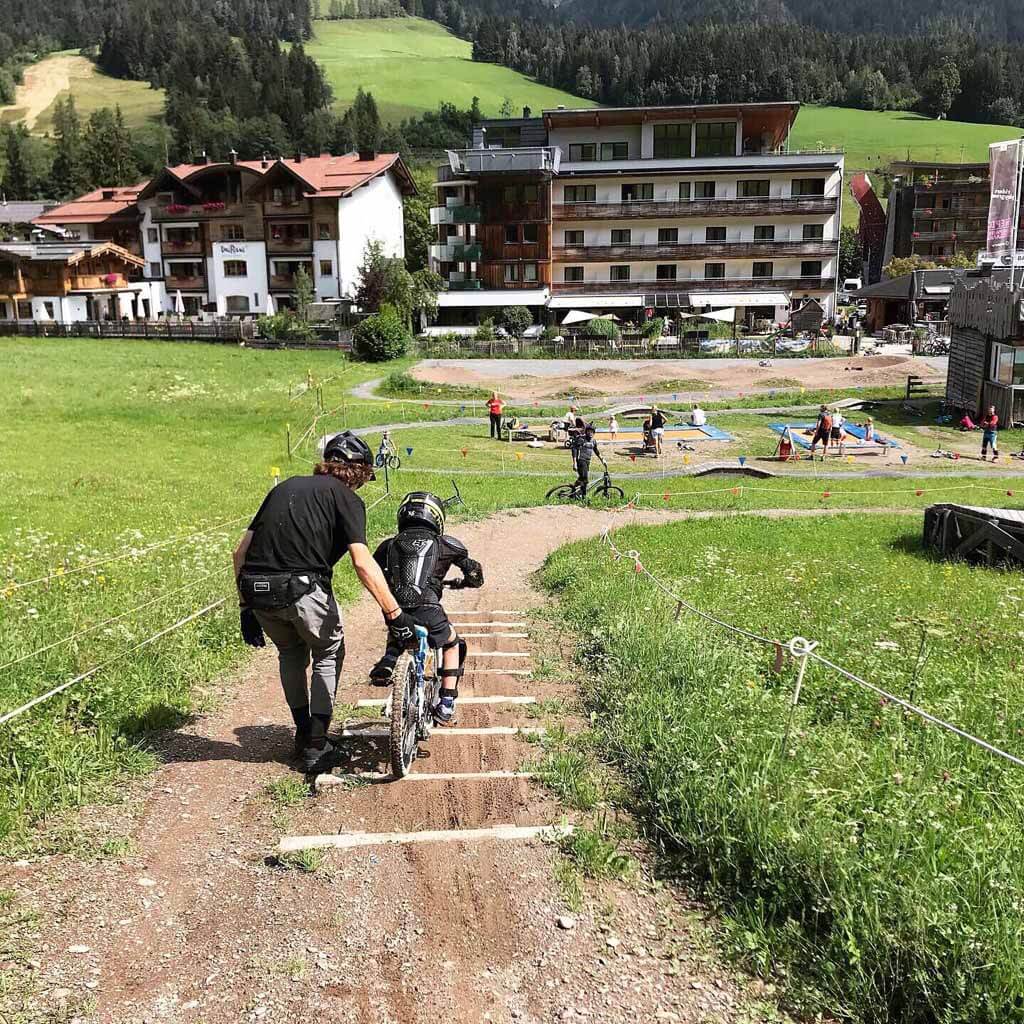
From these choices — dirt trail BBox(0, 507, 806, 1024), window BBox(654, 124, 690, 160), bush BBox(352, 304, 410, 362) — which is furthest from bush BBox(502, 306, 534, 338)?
dirt trail BBox(0, 507, 806, 1024)

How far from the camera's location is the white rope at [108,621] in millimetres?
7105

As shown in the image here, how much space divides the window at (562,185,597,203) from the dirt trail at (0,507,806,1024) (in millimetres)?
67600

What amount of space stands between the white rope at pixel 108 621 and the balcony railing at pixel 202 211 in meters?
66.1

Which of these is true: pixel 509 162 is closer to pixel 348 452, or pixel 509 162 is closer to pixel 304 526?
pixel 348 452

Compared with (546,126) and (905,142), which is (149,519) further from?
(905,142)

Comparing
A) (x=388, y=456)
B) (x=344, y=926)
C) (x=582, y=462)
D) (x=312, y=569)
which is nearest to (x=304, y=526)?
(x=312, y=569)

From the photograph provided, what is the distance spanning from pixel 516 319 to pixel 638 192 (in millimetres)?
14252

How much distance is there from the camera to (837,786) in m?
5.82

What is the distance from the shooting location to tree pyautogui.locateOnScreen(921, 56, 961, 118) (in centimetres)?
16600

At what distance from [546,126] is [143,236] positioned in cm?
3324

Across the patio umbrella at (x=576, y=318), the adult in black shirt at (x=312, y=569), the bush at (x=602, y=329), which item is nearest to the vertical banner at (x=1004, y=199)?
the bush at (x=602, y=329)

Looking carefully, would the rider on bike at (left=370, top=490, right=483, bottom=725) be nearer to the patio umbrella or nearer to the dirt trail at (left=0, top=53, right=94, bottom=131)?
the patio umbrella

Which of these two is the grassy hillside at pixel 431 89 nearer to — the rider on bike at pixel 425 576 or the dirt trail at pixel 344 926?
the rider on bike at pixel 425 576

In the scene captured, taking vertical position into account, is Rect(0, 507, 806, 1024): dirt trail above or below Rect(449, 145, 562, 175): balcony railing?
below
